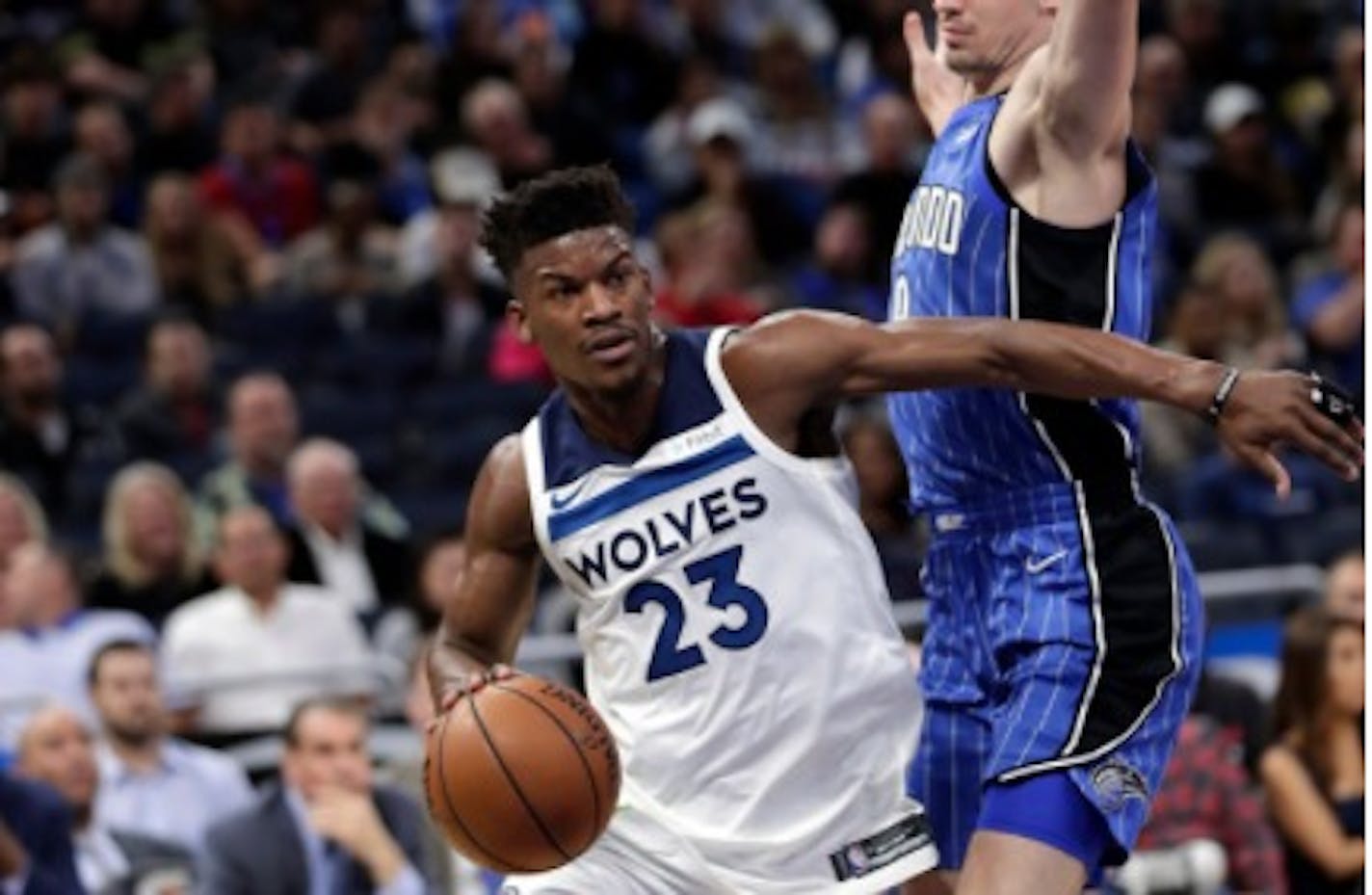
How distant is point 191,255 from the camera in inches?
499

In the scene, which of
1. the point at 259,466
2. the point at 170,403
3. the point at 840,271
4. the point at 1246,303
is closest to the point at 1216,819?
the point at 259,466

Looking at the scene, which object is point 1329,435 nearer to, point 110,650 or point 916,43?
point 916,43

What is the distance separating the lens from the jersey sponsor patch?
18.7 ft

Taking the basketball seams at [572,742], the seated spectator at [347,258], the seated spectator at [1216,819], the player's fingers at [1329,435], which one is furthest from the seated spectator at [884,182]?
the player's fingers at [1329,435]

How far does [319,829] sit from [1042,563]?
11.6 ft

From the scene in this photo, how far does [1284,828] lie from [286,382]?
16.1ft

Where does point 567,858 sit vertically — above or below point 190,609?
above

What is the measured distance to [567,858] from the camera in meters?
5.48

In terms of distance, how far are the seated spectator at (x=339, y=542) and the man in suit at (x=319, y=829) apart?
1782mm

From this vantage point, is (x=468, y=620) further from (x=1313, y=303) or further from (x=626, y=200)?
(x=1313, y=303)

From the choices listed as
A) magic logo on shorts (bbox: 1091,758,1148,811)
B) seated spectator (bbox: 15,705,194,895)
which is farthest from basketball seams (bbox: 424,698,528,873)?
seated spectator (bbox: 15,705,194,895)

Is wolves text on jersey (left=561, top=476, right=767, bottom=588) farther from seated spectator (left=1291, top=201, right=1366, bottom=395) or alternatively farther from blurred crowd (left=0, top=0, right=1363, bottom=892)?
seated spectator (left=1291, top=201, right=1366, bottom=395)

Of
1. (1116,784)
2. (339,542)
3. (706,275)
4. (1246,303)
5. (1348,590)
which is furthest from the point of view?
(1246,303)

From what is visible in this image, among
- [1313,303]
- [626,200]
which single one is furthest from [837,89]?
[626,200]
